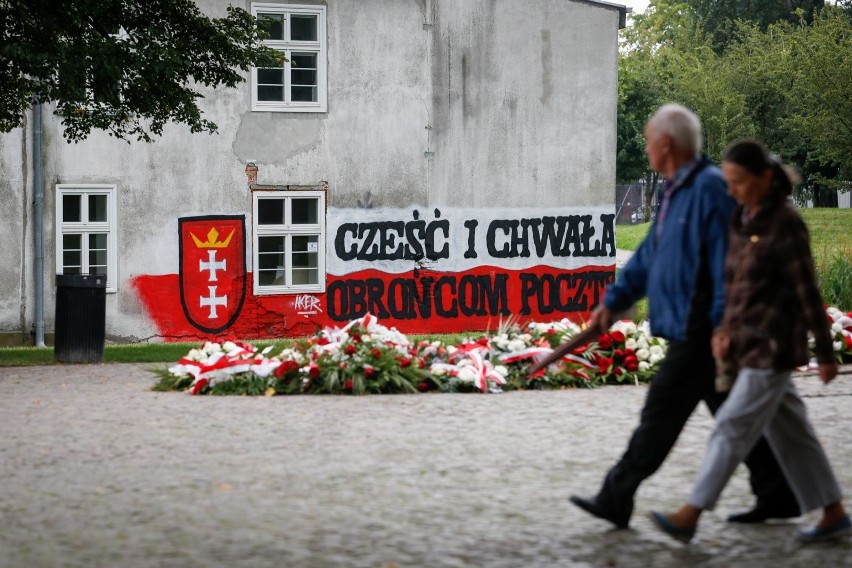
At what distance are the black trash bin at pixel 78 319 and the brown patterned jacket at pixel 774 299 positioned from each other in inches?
467

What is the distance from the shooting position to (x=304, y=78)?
23125 mm

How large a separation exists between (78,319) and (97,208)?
5.73 meters

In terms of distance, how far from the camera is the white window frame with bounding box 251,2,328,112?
22672 mm

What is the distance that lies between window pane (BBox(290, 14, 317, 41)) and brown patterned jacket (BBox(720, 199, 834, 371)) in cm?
1795

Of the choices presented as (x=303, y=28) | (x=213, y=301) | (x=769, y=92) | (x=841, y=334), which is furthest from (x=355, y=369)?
(x=769, y=92)

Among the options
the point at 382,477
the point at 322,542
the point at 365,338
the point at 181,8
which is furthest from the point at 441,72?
the point at 322,542

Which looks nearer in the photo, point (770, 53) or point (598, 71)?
point (598, 71)

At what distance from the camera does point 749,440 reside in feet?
19.2

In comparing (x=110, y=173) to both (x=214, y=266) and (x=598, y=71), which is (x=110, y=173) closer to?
(x=214, y=266)

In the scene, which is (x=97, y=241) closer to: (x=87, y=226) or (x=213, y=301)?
(x=87, y=226)

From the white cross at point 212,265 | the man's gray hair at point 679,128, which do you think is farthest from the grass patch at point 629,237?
the man's gray hair at point 679,128

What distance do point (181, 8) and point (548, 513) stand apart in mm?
12411

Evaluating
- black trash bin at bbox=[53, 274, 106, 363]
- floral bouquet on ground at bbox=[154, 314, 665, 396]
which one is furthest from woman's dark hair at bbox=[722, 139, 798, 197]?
black trash bin at bbox=[53, 274, 106, 363]

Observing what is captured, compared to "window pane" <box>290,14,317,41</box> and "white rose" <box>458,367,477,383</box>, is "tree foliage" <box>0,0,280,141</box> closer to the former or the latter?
"window pane" <box>290,14,317,41</box>
